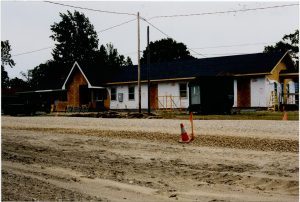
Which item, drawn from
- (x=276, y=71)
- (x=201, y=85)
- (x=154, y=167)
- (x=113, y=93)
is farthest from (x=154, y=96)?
(x=154, y=167)

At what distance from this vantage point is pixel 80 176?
25.8 feet

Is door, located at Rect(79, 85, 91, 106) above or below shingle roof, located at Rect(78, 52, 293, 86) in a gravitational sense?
below

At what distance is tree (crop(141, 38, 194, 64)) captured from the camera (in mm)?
67375

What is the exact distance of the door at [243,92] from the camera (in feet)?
102

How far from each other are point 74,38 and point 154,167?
63.1 m

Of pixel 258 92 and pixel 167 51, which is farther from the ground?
pixel 167 51

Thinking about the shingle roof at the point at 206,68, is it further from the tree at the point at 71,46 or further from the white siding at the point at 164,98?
the tree at the point at 71,46

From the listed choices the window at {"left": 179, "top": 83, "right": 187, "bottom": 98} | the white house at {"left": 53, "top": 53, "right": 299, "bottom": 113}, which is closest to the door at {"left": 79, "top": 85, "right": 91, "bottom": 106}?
the white house at {"left": 53, "top": 53, "right": 299, "bottom": 113}

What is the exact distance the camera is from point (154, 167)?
867cm

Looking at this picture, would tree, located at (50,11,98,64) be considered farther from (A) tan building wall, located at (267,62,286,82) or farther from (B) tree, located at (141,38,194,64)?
(A) tan building wall, located at (267,62,286,82)

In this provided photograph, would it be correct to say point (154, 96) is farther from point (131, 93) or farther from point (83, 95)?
point (83, 95)

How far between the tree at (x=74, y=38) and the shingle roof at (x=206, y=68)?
27422 mm

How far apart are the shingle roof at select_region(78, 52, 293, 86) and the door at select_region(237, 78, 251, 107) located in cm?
76

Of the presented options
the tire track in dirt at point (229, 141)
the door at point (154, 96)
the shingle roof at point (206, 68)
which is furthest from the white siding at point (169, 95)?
the tire track in dirt at point (229, 141)
